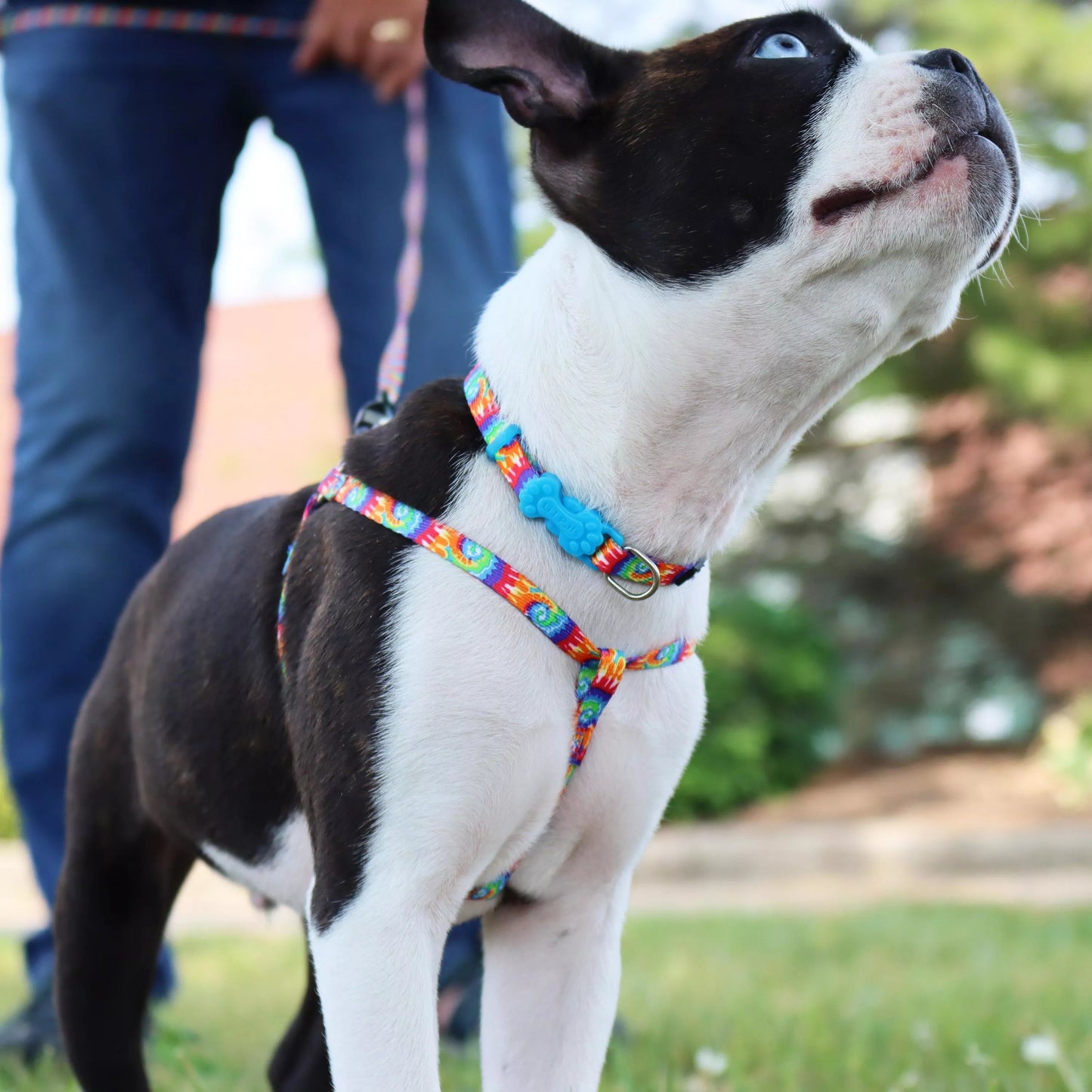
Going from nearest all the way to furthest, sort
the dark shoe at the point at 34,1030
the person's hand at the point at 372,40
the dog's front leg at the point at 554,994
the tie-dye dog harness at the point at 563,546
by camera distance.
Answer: the tie-dye dog harness at the point at 563,546 → the dog's front leg at the point at 554,994 → the person's hand at the point at 372,40 → the dark shoe at the point at 34,1030

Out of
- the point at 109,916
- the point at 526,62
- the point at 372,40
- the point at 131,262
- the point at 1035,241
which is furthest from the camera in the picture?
the point at 1035,241

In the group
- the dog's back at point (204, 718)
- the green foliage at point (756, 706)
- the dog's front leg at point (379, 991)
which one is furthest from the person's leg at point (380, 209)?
the green foliage at point (756, 706)

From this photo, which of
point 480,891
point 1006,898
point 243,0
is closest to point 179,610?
point 480,891

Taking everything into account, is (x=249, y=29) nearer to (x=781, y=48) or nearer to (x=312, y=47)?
(x=312, y=47)

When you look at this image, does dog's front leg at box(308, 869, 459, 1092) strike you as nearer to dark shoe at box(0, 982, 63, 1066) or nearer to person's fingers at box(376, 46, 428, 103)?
dark shoe at box(0, 982, 63, 1066)

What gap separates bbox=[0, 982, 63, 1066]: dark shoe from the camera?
2779mm

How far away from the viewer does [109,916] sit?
214cm

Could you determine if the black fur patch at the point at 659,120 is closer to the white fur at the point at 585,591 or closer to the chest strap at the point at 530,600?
the white fur at the point at 585,591

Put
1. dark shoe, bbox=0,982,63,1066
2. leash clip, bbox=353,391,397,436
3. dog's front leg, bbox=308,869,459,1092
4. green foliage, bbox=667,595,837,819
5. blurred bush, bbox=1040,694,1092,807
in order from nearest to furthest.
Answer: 1. dog's front leg, bbox=308,869,459,1092
2. leash clip, bbox=353,391,397,436
3. dark shoe, bbox=0,982,63,1066
4. blurred bush, bbox=1040,694,1092,807
5. green foliage, bbox=667,595,837,819

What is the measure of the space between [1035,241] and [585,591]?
8515 mm

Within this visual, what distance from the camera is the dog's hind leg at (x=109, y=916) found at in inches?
83.8

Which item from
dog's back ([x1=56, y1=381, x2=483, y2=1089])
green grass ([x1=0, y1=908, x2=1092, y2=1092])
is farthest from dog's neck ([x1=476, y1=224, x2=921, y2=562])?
green grass ([x1=0, y1=908, x2=1092, y2=1092])

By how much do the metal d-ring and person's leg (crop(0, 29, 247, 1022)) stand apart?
1.26 meters

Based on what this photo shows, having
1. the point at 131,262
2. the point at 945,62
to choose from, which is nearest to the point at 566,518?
the point at 945,62
